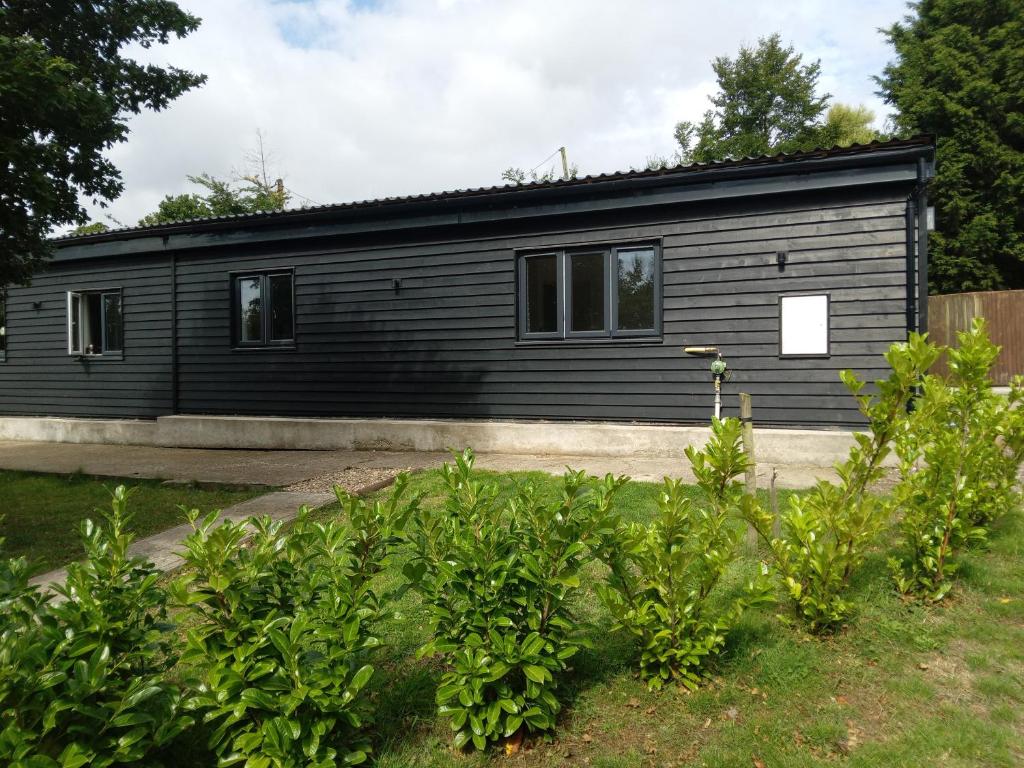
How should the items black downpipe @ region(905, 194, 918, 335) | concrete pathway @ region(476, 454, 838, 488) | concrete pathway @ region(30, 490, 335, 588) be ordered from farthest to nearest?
black downpipe @ region(905, 194, 918, 335) → concrete pathway @ region(476, 454, 838, 488) → concrete pathway @ region(30, 490, 335, 588)

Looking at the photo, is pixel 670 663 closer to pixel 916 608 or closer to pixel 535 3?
pixel 916 608

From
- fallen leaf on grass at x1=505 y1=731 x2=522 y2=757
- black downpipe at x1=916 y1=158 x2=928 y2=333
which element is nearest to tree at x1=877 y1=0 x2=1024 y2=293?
black downpipe at x1=916 y1=158 x2=928 y2=333

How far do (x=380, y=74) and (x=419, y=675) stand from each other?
76.2ft

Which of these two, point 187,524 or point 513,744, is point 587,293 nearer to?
point 187,524

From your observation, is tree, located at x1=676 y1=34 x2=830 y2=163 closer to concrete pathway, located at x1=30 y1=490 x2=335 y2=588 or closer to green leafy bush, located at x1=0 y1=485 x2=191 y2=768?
concrete pathway, located at x1=30 y1=490 x2=335 y2=588

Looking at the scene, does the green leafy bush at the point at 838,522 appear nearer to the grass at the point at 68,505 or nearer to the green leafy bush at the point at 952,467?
the green leafy bush at the point at 952,467

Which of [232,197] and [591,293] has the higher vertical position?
[232,197]

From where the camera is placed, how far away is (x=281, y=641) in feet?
6.28

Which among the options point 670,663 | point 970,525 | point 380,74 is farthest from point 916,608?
point 380,74

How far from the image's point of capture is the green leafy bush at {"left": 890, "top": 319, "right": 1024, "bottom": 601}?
127 inches

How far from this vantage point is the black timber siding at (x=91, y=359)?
1192cm

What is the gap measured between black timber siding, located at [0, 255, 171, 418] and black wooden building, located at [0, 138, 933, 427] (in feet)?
0.17

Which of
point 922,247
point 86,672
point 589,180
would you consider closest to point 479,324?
point 589,180

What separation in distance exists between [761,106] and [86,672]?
131ft
